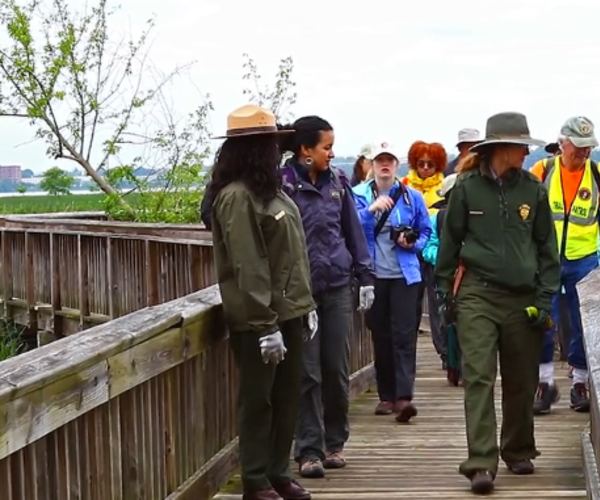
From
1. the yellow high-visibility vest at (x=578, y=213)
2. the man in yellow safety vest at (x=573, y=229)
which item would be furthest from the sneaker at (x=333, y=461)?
the yellow high-visibility vest at (x=578, y=213)

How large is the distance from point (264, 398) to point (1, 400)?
199 centimetres

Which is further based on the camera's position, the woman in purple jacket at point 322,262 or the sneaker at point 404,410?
the sneaker at point 404,410

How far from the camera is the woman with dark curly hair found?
5.09 meters

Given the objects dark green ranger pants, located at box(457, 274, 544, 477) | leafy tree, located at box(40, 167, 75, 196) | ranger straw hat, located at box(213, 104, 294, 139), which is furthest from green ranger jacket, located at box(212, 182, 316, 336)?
leafy tree, located at box(40, 167, 75, 196)

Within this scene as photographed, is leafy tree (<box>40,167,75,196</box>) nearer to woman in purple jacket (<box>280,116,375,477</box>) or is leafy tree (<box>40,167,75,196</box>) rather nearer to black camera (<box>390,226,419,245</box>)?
black camera (<box>390,226,419,245</box>)

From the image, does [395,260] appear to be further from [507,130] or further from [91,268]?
[91,268]

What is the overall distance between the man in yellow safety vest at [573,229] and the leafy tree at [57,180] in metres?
14.7

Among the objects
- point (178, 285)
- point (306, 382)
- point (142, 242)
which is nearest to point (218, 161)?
point (306, 382)

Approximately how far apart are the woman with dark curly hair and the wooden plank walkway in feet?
2.01

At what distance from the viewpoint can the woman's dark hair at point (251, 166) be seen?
523 centimetres

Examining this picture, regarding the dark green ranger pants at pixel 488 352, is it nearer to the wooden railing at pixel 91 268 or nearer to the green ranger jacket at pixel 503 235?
the green ranger jacket at pixel 503 235

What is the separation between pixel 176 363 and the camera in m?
5.16

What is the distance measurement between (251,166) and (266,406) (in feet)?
3.42

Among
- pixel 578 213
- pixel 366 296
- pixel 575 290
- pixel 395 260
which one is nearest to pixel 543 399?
pixel 575 290
